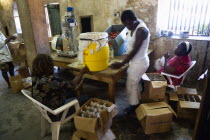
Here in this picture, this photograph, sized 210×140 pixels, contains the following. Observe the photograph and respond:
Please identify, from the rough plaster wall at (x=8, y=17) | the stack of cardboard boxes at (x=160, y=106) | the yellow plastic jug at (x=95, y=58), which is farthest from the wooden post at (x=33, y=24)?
the rough plaster wall at (x=8, y=17)

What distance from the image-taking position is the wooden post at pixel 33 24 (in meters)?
2.62

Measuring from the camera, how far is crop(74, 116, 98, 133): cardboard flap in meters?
1.71

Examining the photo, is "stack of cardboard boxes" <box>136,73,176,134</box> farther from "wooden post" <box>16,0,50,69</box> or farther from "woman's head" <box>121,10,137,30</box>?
"wooden post" <box>16,0,50,69</box>

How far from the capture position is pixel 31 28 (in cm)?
271

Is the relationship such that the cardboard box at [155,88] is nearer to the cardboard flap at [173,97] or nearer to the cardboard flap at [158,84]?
the cardboard flap at [158,84]

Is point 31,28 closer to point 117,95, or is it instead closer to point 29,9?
point 29,9

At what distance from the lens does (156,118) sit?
218cm

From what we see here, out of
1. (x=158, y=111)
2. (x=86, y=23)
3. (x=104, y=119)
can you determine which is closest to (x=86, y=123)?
(x=104, y=119)

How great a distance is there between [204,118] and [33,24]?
287cm

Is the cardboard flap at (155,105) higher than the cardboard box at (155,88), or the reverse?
the cardboard box at (155,88)

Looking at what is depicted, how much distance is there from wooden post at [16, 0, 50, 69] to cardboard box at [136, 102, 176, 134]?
7.28 ft

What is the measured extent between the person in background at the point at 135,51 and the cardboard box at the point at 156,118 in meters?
0.34

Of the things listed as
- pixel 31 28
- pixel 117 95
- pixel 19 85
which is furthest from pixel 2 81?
pixel 117 95

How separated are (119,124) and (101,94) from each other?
116cm
